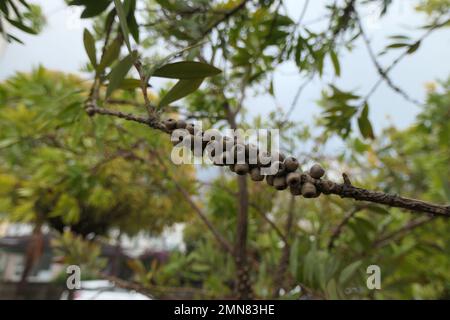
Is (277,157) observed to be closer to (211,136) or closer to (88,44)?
(211,136)

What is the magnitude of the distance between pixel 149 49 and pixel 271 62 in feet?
1.48

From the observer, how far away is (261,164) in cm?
24

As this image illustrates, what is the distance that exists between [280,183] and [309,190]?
0.02 meters

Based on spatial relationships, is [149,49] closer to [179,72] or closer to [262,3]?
[262,3]

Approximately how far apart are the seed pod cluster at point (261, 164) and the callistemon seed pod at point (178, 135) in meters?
0.01

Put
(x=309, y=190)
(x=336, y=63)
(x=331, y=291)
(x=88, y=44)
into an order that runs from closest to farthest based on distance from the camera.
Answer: (x=309, y=190) < (x=88, y=44) < (x=331, y=291) < (x=336, y=63)

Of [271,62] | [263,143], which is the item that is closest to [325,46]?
[271,62]

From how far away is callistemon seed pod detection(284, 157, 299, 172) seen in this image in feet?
0.75

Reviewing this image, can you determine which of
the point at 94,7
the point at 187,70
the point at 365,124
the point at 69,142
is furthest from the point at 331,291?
the point at 69,142

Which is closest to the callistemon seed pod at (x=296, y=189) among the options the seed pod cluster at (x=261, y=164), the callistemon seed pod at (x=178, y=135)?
the seed pod cluster at (x=261, y=164)

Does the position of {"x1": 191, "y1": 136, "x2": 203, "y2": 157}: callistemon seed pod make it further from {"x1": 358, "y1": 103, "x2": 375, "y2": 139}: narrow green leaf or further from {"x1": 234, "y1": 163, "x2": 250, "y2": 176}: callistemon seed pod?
{"x1": 358, "y1": 103, "x2": 375, "y2": 139}: narrow green leaf

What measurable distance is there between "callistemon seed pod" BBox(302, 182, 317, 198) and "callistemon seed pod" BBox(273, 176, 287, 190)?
15 mm

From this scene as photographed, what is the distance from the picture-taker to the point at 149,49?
3.18ft

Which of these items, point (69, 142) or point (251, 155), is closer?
point (251, 155)
